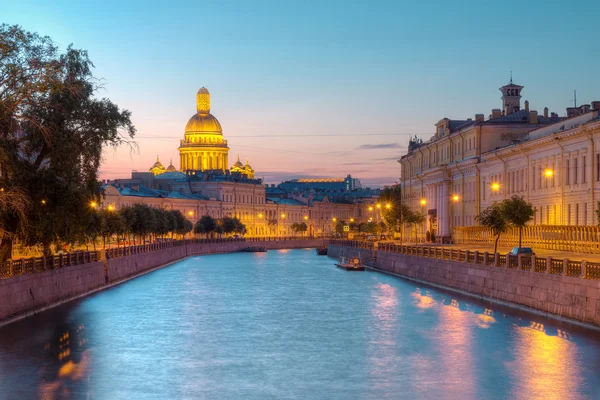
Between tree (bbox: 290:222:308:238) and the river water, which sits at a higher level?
tree (bbox: 290:222:308:238)

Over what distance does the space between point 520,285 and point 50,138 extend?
1816cm

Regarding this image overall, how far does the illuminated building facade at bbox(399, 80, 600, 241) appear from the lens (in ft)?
176

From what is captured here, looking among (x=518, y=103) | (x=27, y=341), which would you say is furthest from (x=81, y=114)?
(x=518, y=103)

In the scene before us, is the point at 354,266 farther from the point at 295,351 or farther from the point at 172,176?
the point at 172,176

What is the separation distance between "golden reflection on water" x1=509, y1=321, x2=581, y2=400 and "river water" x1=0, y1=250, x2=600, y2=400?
1.7 inches

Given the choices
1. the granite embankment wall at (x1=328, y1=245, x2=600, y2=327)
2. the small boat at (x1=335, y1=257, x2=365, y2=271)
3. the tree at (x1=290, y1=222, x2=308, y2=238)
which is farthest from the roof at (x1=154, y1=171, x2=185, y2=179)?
the granite embankment wall at (x1=328, y1=245, x2=600, y2=327)

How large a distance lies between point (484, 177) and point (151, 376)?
55.5m

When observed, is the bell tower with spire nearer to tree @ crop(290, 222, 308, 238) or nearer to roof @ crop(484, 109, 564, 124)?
roof @ crop(484, 109, 564, 124)

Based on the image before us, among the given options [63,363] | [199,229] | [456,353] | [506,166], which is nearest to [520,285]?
[456,353]

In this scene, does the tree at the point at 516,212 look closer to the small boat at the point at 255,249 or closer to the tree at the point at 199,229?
the small boat at the point at 255,249

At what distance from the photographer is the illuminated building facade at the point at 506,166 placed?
5378 cm

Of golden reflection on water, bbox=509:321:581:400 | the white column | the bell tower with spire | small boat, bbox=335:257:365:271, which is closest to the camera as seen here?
golden reflection on water, bbox=509:321:581:400

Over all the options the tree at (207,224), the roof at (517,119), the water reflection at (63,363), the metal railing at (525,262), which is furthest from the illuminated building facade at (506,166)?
the tree at (207,224)

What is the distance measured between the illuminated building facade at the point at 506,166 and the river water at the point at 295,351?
13.2m
